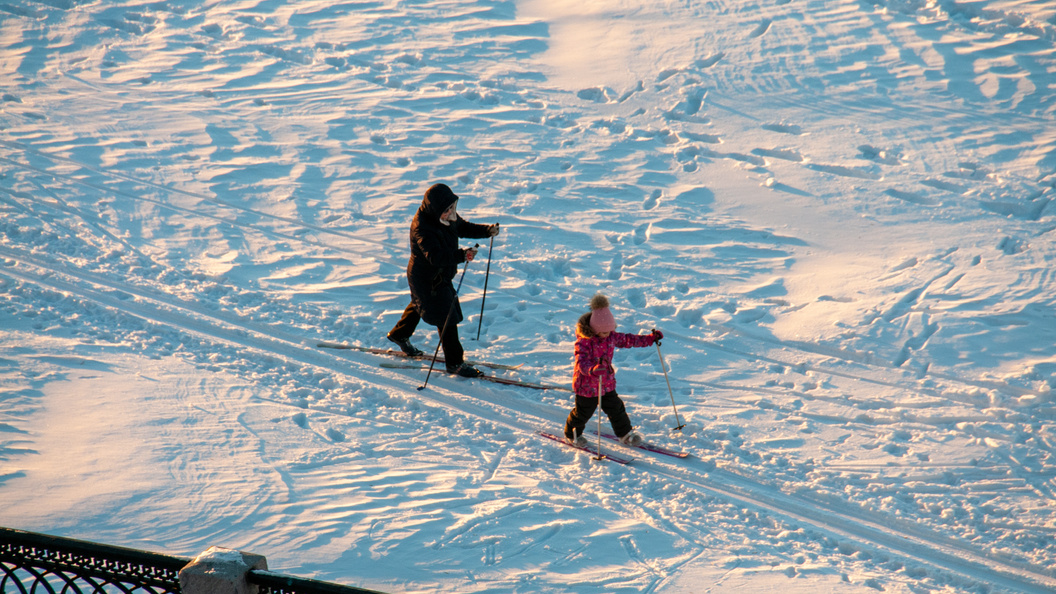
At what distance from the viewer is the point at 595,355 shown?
231 inches

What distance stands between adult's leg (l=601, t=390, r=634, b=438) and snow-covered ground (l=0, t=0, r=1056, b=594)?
248mm

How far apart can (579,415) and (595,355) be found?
1.76ft

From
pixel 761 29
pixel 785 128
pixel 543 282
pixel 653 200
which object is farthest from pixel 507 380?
pixel 761 29

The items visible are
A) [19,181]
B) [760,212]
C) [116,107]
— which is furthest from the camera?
[116,107]

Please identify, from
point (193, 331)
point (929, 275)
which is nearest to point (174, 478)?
point (193, 331)

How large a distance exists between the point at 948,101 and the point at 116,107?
12436 mm

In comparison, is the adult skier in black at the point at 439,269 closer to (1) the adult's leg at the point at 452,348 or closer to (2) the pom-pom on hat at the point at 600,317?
(1) the adult's leg at the point at 452,348

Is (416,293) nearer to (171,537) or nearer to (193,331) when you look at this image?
(193,331)

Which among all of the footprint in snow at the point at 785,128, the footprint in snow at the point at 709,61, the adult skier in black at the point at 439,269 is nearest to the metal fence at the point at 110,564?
the adult skier in black at the point at 439,269

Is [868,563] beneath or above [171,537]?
beneath

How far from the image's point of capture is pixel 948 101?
1012cm

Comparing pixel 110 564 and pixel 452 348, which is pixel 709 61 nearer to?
pixel 452 348

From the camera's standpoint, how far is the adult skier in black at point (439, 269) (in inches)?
262

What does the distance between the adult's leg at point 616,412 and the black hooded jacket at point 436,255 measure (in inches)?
71.3
